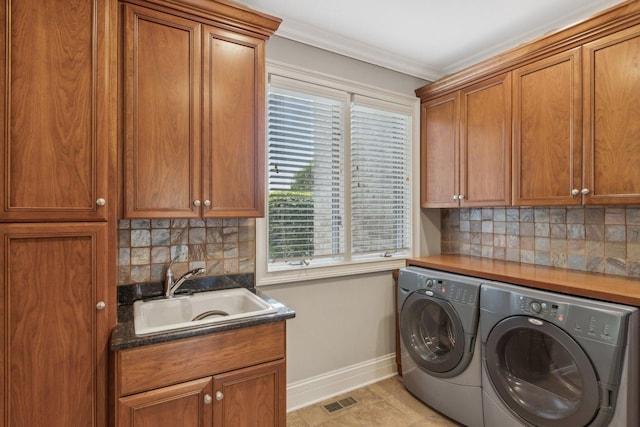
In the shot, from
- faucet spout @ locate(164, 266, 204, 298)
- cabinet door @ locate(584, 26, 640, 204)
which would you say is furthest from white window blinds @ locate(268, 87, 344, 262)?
cabinet door @ locate(584, 26, 640, 204)

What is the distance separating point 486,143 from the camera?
8.05 feet

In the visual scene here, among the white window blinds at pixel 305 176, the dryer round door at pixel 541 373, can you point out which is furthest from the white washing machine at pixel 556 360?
the white window blinds at pixel 305 176

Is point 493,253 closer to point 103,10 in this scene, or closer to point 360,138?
point 360,138

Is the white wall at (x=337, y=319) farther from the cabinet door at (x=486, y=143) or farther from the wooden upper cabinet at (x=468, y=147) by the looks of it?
the cabinet door at (x=486, y=143)

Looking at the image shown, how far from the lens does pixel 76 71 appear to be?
54.6 inches

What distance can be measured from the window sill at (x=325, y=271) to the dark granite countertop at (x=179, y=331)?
0.43 ft

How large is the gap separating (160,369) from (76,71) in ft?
4.16

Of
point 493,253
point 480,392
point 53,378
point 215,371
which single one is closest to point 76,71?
point 53,378

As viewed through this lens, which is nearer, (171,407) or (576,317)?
(171,407)

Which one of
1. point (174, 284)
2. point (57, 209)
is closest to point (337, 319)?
point (174, 284)

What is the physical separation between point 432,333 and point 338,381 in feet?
2.61

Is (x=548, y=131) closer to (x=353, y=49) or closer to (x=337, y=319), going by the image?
(x=353, y=49)

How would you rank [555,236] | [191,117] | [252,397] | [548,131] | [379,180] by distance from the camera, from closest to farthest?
[252,397], [191,117], [548,131], [555,236], [379,180]

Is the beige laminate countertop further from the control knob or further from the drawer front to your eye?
the drawer front
